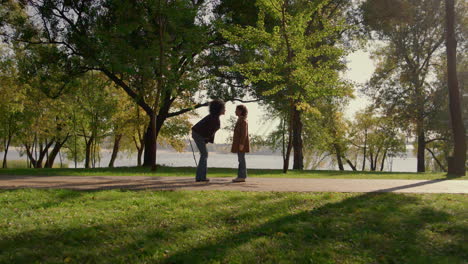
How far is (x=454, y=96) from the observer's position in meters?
16.9

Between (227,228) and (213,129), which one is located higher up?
(213,129)

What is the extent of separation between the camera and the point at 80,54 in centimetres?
1848

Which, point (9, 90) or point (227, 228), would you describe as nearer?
point (227, 228)

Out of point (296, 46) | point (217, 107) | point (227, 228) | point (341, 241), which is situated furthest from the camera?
point (296, 46)

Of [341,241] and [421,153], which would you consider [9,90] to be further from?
[421,153]

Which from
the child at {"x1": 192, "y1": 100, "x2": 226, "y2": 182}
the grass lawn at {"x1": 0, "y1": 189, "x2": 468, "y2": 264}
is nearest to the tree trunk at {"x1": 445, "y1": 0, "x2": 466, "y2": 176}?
the grass lawn at {"x1": 0, "y1": 189, "x2": 468, "y2": 264}

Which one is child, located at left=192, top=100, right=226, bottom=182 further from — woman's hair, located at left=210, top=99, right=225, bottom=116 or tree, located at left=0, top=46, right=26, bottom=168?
tree, located at left=0, top=46, right=26, bottom=168

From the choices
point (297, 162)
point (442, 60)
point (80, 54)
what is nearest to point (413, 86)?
point (442, 60)

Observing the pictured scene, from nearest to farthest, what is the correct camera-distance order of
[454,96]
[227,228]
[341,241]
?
[341,241] → [227,228] → [454,96]

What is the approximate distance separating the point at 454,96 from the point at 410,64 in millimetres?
14258

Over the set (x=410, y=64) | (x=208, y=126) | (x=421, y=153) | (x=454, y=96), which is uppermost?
(x=410, y=64)

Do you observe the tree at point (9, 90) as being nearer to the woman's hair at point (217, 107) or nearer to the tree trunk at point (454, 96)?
the woman's hair at point (217, 107)

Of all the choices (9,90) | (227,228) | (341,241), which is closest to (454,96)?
(341,241)

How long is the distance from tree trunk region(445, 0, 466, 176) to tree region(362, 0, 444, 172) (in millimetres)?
7156
